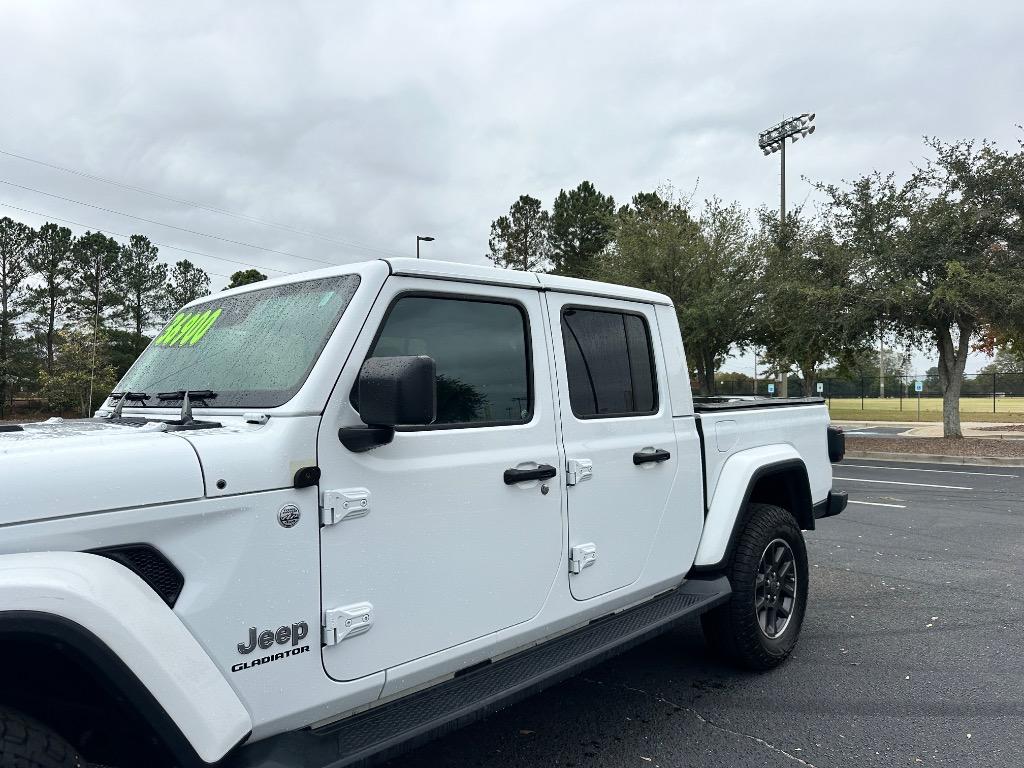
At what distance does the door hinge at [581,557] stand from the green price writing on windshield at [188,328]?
5.73ft

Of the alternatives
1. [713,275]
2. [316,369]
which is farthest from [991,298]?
[316,369]

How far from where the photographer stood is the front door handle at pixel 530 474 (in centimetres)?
266

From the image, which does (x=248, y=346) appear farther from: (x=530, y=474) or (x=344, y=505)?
(x=530, y=474)

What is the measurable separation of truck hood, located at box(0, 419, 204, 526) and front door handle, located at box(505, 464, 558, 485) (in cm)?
112

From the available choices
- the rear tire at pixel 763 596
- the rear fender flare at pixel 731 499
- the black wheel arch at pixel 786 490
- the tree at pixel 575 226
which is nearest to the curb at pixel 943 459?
the black wheel arch at pixel 786 490

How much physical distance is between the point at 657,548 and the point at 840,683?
1.45m

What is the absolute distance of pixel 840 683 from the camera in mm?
3838

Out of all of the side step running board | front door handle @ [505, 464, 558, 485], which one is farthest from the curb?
front door handle @ [505, 464, 558, 485]

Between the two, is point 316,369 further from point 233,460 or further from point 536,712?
point 536,712

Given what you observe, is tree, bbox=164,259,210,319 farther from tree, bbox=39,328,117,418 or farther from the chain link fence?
the chain link fence

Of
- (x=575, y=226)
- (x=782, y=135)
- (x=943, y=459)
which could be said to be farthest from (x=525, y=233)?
(x=943, y=459)

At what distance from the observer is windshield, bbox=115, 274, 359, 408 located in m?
2.36

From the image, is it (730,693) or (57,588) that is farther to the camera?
(730,693)

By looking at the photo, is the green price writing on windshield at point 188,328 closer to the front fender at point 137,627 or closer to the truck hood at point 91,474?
the truck hood at point 91,474
